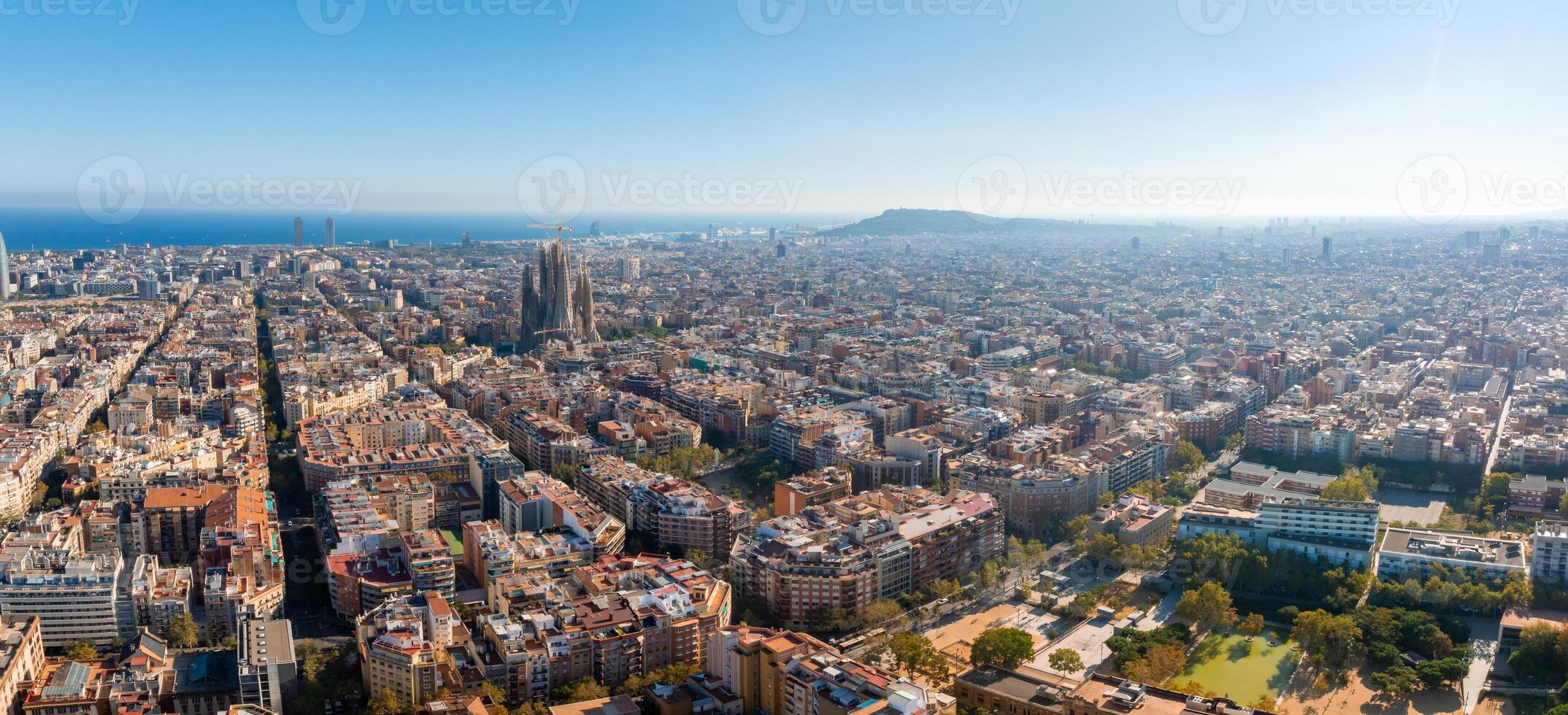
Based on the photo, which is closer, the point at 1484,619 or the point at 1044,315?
the point at 1484,619

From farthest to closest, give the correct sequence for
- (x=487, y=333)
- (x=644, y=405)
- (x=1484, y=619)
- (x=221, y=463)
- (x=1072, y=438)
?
(x=487, y=333)
(x=644, y=405)
(x=1072, y=438)
(x=221, y=463)
(x=1484, y=619)

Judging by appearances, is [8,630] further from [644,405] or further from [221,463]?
[644,405]

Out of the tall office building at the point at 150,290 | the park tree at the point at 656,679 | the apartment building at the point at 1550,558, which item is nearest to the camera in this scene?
the park tree at the point at 656,679

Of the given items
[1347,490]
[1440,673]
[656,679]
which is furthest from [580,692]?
[1347,490]

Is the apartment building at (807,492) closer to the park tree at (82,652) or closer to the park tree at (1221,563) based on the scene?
the park tree at (1221,563)

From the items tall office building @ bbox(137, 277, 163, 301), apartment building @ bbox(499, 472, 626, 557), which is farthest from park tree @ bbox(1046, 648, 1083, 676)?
tall office building @ bbox(137, 277, 163, 301)

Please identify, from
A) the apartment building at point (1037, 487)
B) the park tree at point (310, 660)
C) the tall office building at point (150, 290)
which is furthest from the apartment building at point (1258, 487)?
the tall office building at point (150, 290)

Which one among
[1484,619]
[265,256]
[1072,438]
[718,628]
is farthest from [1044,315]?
[265,256]
